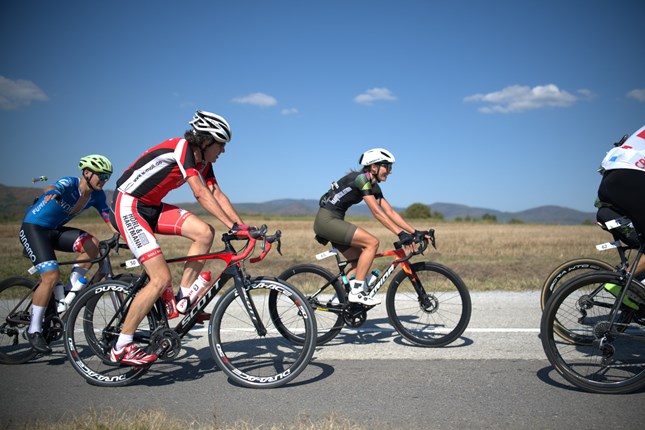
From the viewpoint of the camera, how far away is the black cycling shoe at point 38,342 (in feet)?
17.0

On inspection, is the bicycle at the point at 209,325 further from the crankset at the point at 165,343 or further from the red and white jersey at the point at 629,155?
the red and white jersey at the point at 629,155

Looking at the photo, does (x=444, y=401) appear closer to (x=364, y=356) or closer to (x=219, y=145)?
(x=364, y=356)

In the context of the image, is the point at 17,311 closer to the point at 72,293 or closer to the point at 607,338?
the point at 72,293

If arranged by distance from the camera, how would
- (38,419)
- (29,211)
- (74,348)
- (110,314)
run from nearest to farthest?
(38,419) < (74,348) < (110,314) < (29,211)

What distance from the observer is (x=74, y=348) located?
464 cm

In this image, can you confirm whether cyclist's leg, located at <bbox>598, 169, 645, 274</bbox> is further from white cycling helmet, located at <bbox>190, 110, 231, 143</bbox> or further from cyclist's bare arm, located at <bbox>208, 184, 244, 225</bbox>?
white cycling helmet, located at <bbox>190, 110, 231, 143</bbox>

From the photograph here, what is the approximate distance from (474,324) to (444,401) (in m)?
2.82

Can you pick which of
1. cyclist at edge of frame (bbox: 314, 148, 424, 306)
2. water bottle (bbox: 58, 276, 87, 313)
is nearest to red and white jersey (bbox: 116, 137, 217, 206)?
water bottle (bbox: 58, 276, 87, 313)

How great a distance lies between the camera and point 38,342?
17.1 ft

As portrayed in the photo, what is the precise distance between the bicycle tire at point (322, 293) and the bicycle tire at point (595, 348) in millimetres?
2454

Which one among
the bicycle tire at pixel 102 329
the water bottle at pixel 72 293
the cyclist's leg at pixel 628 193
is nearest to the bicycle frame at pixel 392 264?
the cyclist's leg at pixel 628 193

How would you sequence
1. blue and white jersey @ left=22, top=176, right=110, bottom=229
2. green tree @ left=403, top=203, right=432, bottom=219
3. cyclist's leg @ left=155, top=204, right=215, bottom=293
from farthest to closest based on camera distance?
1. green tree @ left=403, top=203, right=432, bottom=219
2. blue and white jersey @ left=22, top=176, right=110, bottom=229
3. cyclist's leg @ left=155, top=204, right=215, bottom=293

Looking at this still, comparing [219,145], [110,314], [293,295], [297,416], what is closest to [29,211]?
[110,314]

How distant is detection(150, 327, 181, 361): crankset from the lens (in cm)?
Answer: 452
